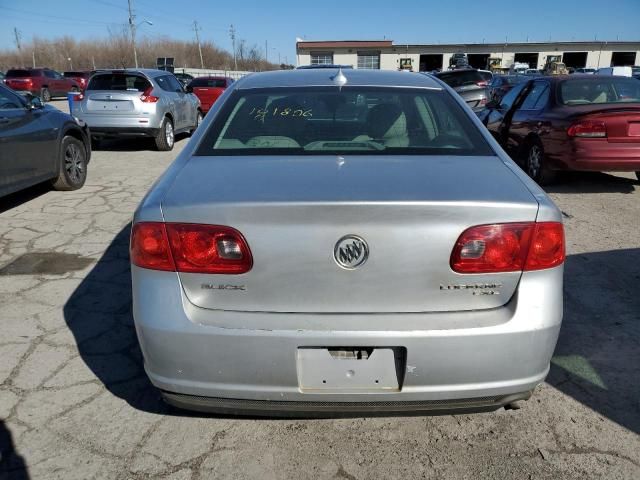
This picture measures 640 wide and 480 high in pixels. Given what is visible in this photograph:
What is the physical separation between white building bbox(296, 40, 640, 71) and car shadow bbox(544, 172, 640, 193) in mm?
58851

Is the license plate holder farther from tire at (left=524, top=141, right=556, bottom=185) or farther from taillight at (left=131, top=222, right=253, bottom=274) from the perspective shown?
tire at (left=524, top=141, right=556, bottom=185)

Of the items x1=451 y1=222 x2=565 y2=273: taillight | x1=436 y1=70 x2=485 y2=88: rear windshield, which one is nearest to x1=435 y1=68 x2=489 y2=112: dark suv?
x1=436 y1=70 x2=485 y2=88: rear windshield

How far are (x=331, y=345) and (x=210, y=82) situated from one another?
16618 mm

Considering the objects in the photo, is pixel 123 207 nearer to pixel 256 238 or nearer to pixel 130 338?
pixel 130 338

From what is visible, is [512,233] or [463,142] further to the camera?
[463,142]

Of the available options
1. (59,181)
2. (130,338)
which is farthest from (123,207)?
(130,338)

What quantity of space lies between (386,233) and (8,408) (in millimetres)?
2050

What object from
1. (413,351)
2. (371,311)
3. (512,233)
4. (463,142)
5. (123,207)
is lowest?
(123,207)

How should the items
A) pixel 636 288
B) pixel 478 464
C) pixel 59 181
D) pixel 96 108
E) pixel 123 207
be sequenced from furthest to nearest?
pixel 96 108 < pixel 59 181 < pixel 123 207 < pixel 636 288 < pixel 478 464

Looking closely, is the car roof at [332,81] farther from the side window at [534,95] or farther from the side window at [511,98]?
the side window at [511,98]

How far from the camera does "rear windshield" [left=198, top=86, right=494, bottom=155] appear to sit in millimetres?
2354

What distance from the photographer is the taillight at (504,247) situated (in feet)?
5.81

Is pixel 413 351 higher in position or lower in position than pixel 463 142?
lower

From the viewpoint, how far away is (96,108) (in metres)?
9.79
